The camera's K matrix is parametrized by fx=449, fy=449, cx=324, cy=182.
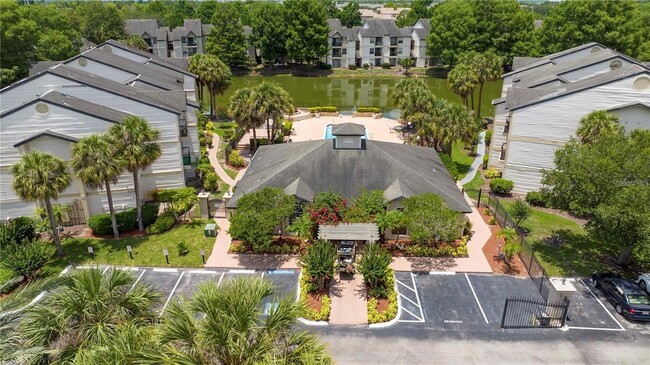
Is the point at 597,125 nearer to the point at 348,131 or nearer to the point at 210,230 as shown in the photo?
the point at 348,131

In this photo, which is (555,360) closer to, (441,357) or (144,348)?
(441,357)

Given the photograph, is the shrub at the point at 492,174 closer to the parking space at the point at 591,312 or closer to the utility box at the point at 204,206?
A: the parking space at the point at 591,312

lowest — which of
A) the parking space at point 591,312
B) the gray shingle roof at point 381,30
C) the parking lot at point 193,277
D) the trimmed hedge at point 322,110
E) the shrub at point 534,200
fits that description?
the parking space at point 591,312

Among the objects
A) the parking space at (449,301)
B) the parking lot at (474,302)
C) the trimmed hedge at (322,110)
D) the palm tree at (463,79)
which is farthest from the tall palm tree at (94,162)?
the palm tree at (463,79)

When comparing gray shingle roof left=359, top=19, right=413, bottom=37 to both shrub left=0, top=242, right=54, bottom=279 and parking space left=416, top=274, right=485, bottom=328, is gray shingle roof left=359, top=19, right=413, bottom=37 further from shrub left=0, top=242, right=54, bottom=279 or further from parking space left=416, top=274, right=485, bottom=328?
shrub left=0, top=242, right=54, bottom=279

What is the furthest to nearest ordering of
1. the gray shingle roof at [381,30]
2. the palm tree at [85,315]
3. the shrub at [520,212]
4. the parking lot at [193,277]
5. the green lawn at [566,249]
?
the gray shingle roof at [381,30]
the shrub at [520,212]
the green lawn at [566,249]
the parking lot at [193,277]
the palm tree at [85,315]

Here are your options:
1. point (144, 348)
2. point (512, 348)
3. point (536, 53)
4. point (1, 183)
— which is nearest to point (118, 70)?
point (1, 183)
